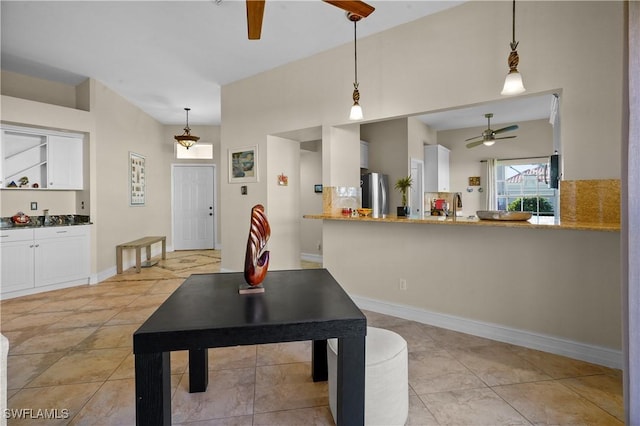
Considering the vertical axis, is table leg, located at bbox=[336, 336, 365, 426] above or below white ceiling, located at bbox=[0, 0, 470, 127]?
below

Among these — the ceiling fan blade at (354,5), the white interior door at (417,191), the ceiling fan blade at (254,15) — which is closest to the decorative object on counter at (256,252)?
the ceiling fan blade at (254,15)

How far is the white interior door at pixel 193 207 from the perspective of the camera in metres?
7.70

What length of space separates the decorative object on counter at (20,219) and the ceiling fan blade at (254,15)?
14.2 feet

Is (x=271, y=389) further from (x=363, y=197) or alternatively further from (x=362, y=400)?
(x=363, y=197)

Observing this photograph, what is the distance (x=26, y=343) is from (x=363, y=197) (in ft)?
14.7

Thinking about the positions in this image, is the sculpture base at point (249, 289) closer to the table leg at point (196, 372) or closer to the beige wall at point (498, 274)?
the table leg at point (196, 372)

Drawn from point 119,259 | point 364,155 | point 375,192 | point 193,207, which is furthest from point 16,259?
point 364,155

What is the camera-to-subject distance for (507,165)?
6.93 metres

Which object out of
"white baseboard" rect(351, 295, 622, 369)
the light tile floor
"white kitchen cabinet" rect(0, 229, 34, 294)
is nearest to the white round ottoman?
the light tile floor

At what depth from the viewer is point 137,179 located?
627 cm

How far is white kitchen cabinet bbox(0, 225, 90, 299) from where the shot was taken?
158 inches

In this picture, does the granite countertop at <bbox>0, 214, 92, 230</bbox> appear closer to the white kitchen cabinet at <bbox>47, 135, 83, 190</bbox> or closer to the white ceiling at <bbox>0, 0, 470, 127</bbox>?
the white kitchen cabinet at <bbox>47, 135, 83, 190</bbox>

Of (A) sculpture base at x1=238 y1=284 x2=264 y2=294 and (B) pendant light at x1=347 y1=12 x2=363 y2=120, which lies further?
(B) pendant light at x1=347 y1=12 x2=363 y2=120

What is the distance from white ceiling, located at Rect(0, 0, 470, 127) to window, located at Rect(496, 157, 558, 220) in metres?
4.99
